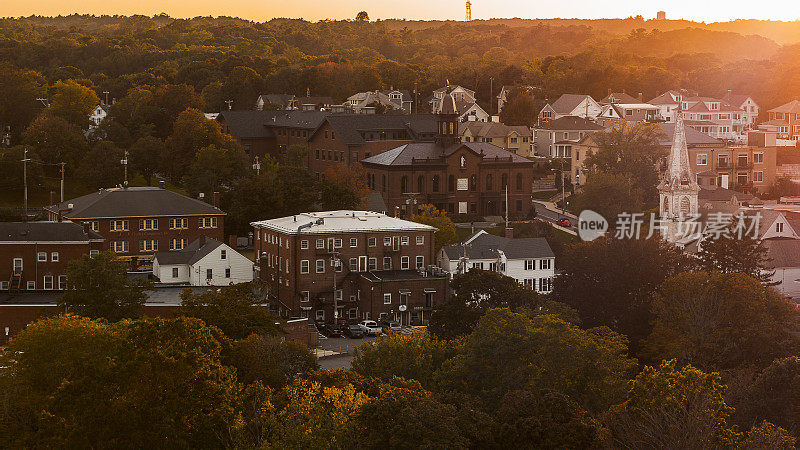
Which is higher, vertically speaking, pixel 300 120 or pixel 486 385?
pixel 300 120

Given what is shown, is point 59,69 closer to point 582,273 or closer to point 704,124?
point 704,124

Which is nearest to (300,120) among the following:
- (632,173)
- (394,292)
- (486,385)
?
(632,173)

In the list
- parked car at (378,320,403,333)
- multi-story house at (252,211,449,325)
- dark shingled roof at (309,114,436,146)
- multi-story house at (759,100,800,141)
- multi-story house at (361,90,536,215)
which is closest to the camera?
Answer: parked car at (378,320,403,333)

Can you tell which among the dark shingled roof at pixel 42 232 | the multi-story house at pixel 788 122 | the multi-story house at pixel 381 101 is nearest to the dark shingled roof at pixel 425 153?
the multi-story house at pixel 381 101

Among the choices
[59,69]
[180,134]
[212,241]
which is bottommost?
[212,241]

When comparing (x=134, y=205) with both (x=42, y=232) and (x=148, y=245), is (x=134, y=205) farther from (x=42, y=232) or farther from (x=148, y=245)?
(x=42, y=232)

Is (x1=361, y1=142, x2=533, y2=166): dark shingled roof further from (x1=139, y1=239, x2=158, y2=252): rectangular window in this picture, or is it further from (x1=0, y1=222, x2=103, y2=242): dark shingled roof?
(x1=0, y1=222, x2=103, y2=242): dark shingled roof

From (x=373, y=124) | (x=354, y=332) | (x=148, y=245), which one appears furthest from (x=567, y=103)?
(x=354, y=332)

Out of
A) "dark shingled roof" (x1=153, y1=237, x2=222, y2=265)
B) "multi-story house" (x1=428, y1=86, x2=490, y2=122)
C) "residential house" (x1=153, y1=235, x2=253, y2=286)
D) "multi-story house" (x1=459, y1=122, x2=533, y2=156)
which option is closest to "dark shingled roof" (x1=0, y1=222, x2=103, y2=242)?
"dark shingled roof" (x1=153, y1=237, x2=222, y2=265)
